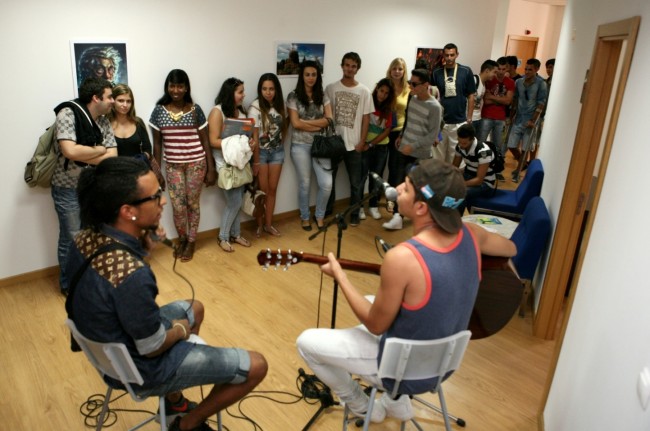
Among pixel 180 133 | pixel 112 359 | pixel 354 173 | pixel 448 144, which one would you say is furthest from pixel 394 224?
pixel 112 359

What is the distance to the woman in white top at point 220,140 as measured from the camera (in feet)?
14.3

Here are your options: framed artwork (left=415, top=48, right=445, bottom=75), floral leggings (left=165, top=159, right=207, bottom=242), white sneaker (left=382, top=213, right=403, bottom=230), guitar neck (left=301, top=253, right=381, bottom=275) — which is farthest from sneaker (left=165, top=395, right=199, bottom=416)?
framed artwork (left=415, top=48, right=445, bottom=75)

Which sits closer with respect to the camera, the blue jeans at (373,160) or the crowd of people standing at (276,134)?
the crowd of people standing at (276,134)

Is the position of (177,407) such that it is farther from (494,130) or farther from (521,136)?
(521,136)

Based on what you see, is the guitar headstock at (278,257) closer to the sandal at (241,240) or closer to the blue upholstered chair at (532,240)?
the blue upholstered chair at (532,240)

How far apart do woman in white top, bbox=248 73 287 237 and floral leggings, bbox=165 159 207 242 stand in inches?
24.2

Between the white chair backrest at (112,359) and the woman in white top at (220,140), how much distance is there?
106 inches

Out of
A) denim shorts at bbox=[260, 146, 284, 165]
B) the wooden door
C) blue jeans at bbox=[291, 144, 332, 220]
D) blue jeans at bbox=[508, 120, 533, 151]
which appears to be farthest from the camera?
the wooden door

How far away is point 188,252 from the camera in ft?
14.7

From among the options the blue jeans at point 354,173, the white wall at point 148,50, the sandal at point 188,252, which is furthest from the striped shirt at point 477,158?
the sandal at point 188,252

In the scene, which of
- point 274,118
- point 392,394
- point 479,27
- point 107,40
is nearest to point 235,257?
point 274,118

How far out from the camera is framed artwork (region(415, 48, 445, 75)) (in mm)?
6158

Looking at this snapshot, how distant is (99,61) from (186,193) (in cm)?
126

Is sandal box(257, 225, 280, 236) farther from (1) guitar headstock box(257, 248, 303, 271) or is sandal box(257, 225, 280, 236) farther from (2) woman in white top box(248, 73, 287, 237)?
(1) guitar headstock box(257, 248, 303, 271)
